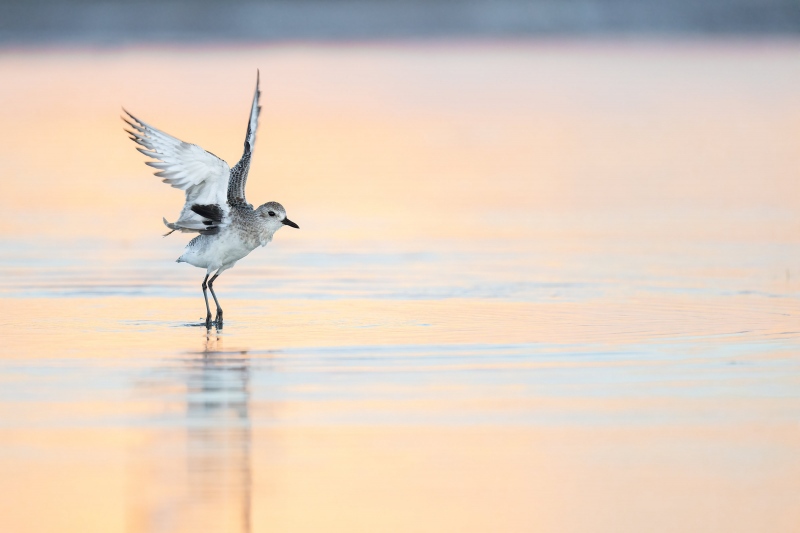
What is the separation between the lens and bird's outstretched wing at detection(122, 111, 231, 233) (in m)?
13.6

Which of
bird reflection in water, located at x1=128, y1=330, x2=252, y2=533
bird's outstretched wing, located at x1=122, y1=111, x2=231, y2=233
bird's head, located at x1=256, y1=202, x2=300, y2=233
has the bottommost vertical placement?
bird reflection in water, located at x1=128, y1=330, x2=252, y2=533

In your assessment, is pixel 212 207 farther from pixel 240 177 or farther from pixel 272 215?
pixel 272 215

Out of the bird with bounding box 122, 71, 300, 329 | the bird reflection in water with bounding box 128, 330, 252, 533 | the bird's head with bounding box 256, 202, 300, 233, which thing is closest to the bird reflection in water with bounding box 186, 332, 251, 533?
the bird reflection in water with bounding box 128, 330, 252, 533

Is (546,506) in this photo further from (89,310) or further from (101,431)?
(89,310)

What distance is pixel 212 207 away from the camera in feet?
45.9

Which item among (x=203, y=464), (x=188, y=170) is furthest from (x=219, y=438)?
(x=188, y=170)

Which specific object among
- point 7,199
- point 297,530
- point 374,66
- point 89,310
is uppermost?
point 374,66

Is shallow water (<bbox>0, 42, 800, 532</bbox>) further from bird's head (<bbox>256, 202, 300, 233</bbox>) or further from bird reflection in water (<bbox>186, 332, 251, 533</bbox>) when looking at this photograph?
bird's head (<bbox>256, 202, 300, 233</bbox>)

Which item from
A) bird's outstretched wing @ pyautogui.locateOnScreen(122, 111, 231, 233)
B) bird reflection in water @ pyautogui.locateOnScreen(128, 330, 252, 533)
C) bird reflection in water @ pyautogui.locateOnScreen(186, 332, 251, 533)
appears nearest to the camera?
bird reflection in water @ pyautogui.locateOnScreen(128, 330, 252, 533)

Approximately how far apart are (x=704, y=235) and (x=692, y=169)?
6306mm

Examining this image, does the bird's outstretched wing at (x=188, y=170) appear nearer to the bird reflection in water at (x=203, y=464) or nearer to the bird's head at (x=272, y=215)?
the bird's head at (x=272, y=215)

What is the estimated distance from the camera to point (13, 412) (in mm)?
10125

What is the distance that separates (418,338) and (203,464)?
3590mm

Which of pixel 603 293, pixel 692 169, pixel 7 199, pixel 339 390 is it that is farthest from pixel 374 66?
pixel 339 390
